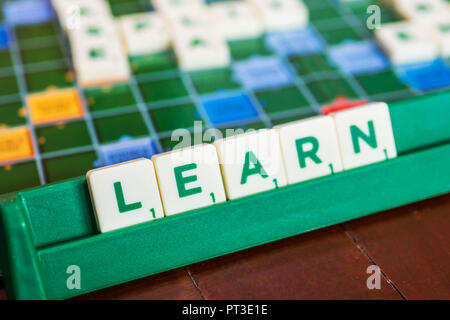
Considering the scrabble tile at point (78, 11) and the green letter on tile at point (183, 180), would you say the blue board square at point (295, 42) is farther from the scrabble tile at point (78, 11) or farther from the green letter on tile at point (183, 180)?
the green letter on tile at point (183, 180)

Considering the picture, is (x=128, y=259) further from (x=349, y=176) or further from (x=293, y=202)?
(x=349, y=176)

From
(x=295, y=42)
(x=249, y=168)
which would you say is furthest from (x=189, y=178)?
(x=295, y=42)

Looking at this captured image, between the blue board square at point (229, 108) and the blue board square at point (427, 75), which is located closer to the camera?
the blue board square at point (229, 108)

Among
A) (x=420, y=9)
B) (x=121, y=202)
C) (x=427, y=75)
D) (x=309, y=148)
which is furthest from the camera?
(x=420, y=9)

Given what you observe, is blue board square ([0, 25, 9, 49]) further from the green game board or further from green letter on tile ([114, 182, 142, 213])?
green letter on tile ([114, 182, 142, 213])

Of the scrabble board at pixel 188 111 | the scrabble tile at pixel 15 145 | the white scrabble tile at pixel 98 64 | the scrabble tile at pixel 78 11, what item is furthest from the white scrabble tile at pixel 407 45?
the scrabble tile at pixel 15 145

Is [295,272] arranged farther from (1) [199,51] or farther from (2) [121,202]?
(1) [199,51]

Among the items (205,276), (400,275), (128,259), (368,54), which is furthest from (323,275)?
(368,54)

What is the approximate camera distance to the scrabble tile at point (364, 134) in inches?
60.0

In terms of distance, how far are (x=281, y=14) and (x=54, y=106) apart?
3.00ft

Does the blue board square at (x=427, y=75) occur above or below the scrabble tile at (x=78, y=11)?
below

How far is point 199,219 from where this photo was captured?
142cm

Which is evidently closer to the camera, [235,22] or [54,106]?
[54,106]

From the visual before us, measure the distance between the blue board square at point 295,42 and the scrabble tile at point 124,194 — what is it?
1.01m
